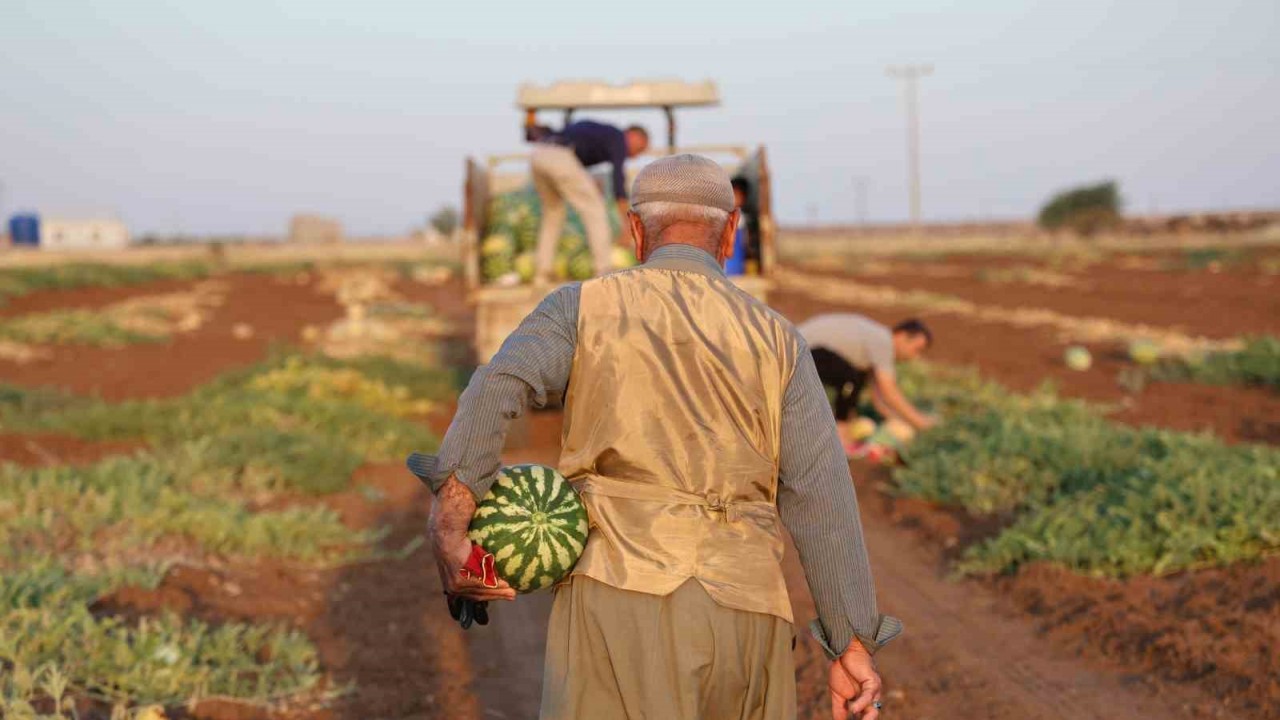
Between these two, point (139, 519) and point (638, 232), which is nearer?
point (638, 232)

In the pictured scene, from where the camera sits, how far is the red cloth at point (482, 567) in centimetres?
286

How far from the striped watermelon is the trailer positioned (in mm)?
6714

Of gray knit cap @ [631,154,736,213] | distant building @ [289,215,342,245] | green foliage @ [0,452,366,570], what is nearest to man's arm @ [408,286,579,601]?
gray knit cap @ [631,154,736,213]

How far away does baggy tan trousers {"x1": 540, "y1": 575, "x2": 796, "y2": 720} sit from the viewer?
278 cm

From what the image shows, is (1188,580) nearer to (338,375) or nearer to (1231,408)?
(1231,408)

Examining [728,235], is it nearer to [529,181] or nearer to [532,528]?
[532,528]

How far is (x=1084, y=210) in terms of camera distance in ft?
263

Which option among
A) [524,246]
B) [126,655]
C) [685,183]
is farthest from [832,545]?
[524,246]

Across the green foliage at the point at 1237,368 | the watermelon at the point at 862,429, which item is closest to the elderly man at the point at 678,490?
the watermelon at the point at 862,429

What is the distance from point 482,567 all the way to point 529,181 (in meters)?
9.37

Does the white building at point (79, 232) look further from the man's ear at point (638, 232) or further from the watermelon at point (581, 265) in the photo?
the man's ear at point (638, 232)

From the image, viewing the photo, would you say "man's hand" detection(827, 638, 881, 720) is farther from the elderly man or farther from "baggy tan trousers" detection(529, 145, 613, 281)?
"baggy tan trousers" detection(529, 145, 613, 281)

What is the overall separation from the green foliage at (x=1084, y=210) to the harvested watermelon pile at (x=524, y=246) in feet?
241

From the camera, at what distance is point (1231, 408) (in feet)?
37.6
